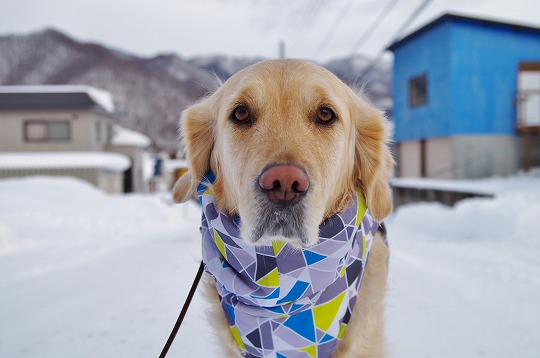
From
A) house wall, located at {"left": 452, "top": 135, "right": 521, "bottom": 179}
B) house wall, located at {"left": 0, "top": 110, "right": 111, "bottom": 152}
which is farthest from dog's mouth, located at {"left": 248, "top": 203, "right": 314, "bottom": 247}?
house wall, located at {"left": 0, "top": 110, "right": 111, "bottom": 152}

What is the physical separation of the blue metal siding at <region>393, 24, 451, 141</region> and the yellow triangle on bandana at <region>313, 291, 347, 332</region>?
15309 mm

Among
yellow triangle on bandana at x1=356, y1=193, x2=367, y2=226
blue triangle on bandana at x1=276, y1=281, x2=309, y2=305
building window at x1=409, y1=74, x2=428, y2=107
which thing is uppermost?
building window at x1=409, y1=74, x2=428, y2=107

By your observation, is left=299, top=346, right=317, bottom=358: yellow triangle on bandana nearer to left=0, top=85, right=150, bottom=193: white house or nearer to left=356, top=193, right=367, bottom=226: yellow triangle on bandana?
left=356, top=193, right=367, bottom=226: yellow triangle on bandana

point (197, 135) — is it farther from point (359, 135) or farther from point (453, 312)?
point (453, 312)

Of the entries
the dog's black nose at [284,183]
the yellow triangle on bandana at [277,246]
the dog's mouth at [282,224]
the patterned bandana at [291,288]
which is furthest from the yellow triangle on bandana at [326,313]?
the dog's black nose at [284,183]

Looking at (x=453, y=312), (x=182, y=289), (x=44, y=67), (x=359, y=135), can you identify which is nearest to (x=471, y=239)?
(x=453, y=312)

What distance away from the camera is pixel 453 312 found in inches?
138

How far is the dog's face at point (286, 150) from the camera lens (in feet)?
5.27

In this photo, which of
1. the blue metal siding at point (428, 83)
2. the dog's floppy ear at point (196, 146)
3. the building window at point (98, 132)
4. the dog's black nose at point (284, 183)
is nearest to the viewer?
the dog's black nose at point (284, 183)

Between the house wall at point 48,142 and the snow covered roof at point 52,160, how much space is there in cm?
63

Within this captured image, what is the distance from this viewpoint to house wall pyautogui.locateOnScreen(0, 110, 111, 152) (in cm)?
2362

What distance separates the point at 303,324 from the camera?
1961 millimetres

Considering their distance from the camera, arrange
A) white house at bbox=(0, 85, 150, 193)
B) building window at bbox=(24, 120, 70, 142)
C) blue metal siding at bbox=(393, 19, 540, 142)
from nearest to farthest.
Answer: blue metal siding at bbox=(393, 19, 540, 142), white house at bbox=(0, 85, 150, 193), building window at bbox=(24, 120, 70, 142)

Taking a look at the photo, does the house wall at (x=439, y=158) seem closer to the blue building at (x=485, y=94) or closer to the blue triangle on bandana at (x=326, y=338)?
the blue building at (x=485, y=94)
